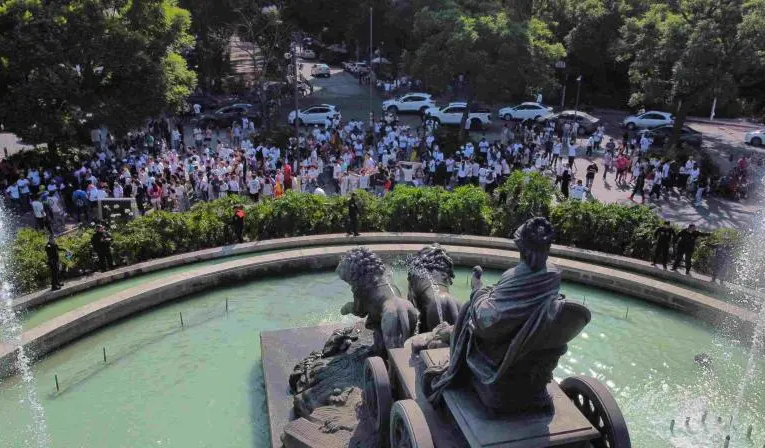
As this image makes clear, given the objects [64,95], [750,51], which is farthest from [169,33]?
[750,51]

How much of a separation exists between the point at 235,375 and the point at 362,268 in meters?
3.03

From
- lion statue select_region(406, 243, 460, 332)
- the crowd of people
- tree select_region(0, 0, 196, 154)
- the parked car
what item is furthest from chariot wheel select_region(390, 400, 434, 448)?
the parked car

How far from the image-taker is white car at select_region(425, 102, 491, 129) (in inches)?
1289

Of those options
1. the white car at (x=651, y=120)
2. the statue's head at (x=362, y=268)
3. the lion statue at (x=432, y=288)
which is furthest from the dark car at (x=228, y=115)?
the statue's head at (x=362, y=268)

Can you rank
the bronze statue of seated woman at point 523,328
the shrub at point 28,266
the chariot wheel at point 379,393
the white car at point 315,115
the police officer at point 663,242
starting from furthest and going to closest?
the white car at point 315,115 < the police officer at point 663,242 < the shrub at point 28,266 < the chariot wheel at point 379,393 < the bronze statue of seated woman at point 523,328

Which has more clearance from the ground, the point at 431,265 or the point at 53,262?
the point at 431,265

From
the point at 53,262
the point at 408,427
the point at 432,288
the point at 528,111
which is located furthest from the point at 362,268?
the point at 528,111

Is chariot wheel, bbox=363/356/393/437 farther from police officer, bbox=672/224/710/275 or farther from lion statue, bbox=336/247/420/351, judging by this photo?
police officer, bbox=672/224/710/275

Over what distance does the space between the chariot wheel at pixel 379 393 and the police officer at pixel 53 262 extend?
821cm

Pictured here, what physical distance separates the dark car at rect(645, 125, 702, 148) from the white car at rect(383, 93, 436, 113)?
35.7 ft

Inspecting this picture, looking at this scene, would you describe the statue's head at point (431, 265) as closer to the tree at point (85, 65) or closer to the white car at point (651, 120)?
the tree at point (85, 65)

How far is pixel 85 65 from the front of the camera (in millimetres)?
22016

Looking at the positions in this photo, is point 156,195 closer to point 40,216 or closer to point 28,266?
A: point 40,216

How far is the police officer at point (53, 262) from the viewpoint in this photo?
511 inches
